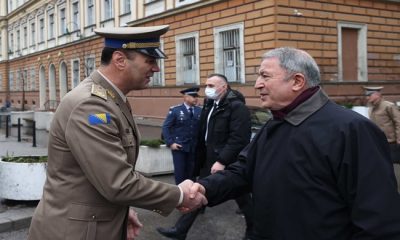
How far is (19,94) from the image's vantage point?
158ft

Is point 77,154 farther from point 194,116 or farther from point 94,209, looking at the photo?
point 194,116

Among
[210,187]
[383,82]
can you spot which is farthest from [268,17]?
[210,187]

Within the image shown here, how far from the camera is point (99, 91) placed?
2.56 metres

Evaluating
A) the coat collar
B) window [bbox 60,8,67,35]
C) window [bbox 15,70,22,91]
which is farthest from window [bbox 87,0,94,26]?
the coat collar

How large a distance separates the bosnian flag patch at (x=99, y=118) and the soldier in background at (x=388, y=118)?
6480mm

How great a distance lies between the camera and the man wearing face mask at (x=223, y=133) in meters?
5.76

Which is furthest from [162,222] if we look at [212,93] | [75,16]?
[75,16]

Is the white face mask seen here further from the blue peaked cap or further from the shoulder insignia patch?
the shoulder insignia patch

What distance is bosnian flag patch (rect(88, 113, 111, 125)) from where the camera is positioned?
2.41 metres

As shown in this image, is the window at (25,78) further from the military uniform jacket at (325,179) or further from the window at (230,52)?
the military uniform jacket at (325,179)

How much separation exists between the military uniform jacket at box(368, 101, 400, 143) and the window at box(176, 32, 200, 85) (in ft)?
43.6

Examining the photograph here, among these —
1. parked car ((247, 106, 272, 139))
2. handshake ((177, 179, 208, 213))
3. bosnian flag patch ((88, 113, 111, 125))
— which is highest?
bosnian flag patch ((88, 113, 111, 125))

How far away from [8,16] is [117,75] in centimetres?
5517

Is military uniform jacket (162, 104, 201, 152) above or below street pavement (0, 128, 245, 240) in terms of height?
above
